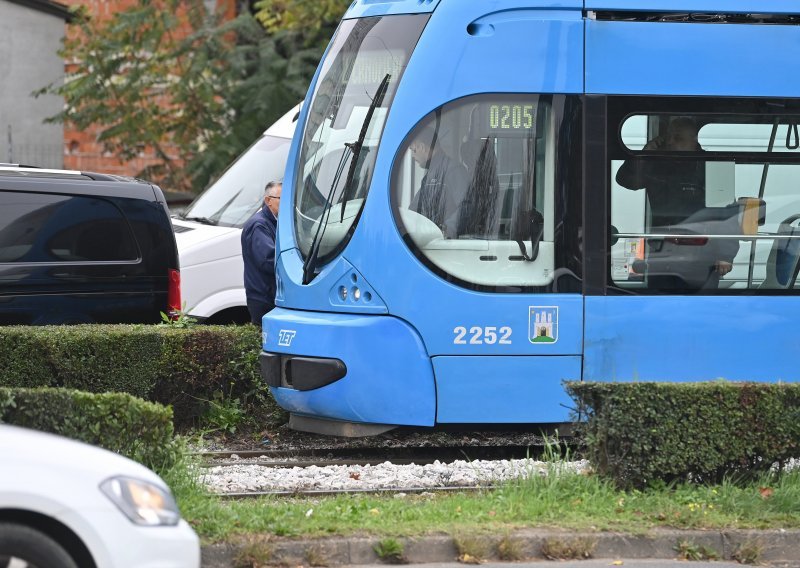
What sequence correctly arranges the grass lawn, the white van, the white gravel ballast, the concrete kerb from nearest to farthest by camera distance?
the concrete kerb → the grass lawn → the white gravel ballast → the white van

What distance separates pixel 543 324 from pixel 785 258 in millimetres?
1840

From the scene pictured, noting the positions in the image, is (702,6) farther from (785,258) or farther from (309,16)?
(309,16)

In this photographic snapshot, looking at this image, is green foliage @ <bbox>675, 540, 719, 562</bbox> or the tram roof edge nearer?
green foliage @ <bbox>675, 540, 719, 562</bbox>

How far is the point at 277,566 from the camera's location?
6504 mm

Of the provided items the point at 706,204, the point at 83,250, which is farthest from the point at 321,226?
the point at 706,204

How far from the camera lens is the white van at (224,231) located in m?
12.2

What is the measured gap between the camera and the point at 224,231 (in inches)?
492

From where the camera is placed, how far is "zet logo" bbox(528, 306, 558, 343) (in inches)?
352

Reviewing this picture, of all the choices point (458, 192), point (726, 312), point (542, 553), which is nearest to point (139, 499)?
point (542, 553)

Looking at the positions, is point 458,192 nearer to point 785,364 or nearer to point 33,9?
point 785,364

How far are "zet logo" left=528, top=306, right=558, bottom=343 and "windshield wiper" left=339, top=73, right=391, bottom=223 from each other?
1.46m

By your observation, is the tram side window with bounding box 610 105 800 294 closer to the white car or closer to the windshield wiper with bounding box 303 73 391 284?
the windshield wiper with bounding box 303 73 391 284

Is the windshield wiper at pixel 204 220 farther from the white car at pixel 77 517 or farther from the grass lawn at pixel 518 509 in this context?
the white car at pixel 77 517

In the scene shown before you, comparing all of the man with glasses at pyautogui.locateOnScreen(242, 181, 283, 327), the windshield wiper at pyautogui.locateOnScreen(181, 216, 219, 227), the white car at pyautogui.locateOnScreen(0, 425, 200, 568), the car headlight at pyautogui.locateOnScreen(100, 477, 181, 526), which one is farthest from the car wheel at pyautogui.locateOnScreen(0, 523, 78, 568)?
the windshield wiper at pyautogui.locateOnScreen(181, 216, 219, 227)
